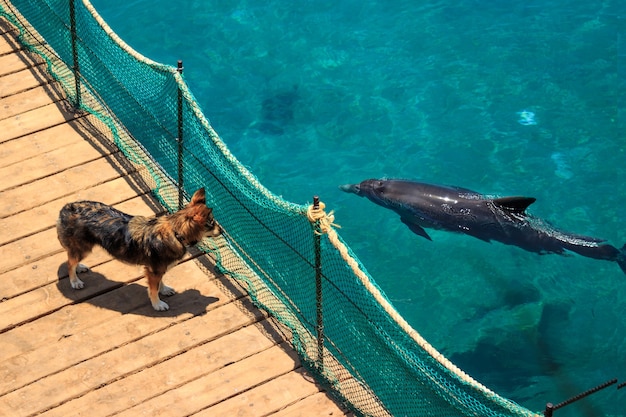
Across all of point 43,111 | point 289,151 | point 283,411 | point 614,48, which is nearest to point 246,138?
point 289,151

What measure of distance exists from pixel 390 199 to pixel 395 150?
216 cm

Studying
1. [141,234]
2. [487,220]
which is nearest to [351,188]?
[487,220]

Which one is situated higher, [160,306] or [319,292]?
[319,292]

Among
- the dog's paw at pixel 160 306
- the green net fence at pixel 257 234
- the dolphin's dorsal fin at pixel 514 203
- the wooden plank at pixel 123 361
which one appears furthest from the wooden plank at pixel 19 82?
the dolphin's dorsal fin at pixel 514 203

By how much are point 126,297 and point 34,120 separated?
9.87ft

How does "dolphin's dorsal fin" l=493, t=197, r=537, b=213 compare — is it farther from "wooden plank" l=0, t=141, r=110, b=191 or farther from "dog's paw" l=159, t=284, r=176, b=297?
"wooden plank" l=0, t=141, r=110, b=191

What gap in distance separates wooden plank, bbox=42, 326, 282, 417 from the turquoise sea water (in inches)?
147

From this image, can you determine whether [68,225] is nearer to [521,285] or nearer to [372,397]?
[372,397]

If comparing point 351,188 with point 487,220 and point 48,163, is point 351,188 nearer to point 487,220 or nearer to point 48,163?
point 487,220

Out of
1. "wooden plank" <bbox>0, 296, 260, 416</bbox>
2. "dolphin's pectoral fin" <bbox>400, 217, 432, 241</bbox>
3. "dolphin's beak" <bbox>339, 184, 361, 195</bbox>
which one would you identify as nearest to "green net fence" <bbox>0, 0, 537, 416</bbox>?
"wooden plank" <bbox>0, 296, 260, 416</bbox>

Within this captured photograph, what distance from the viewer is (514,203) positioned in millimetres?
10867

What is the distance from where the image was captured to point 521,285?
39.6 feet

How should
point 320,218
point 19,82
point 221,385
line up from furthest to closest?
1. point 19,82
2. point 221,385
3. point 320,218

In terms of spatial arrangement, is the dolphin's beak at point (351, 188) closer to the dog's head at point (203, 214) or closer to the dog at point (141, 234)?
the dog at point (141, 234)
